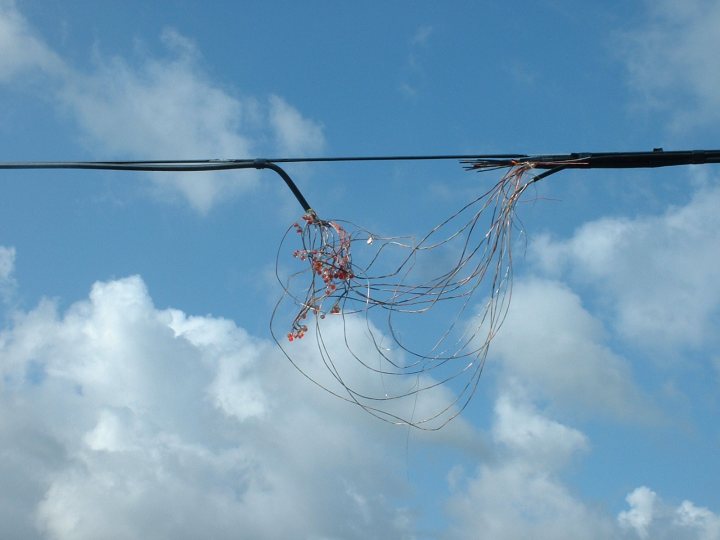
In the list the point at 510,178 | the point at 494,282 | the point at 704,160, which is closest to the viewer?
the point at 704,160

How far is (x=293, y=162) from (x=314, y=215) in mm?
600

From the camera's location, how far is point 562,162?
9.75m

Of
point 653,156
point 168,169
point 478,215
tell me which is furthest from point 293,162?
point 653,156

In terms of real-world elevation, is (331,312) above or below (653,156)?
below

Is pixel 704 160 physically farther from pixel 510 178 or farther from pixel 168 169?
pixel 168 169

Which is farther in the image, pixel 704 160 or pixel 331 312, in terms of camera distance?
pixel 331 312

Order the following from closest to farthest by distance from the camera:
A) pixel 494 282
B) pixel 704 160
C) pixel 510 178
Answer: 1. pixel 704 160
2. pixel 510 178
3. pixel 494 282

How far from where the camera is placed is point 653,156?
9.49 metres

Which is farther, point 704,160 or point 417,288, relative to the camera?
point 417,288

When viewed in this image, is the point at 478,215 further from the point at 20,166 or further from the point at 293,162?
the point at 20,166

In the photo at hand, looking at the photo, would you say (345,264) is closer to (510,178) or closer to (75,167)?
(510,178)

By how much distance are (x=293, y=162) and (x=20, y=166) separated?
3.02m

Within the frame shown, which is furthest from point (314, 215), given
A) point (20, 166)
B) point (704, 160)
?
point (704, 160)

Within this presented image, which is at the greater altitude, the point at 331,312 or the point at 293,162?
the point at 293,162
